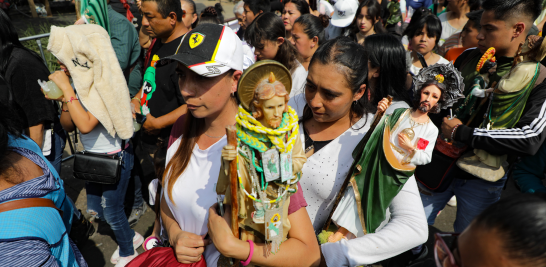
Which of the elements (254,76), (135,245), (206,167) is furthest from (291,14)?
(254,76)

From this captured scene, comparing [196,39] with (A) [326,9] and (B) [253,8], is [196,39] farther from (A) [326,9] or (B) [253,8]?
(A) [326,9]

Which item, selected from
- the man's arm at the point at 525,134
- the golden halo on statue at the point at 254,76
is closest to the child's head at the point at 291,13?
the man's arm at the point at 525,134

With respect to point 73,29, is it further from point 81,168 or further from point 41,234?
point 41,234

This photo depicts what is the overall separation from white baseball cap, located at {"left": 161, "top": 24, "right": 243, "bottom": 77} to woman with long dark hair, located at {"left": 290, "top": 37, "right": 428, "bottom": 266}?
0.55 metres

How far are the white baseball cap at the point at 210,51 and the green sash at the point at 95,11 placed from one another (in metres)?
2.50

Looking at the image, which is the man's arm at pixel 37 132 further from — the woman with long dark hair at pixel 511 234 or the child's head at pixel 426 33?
the child's head at pixel 426 33

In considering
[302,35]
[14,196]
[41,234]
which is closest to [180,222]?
[41,234]

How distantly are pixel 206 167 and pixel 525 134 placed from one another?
234 cm

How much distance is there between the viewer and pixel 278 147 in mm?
1222

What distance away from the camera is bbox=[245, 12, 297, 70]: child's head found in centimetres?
370

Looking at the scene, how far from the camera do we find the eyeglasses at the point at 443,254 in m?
0.97

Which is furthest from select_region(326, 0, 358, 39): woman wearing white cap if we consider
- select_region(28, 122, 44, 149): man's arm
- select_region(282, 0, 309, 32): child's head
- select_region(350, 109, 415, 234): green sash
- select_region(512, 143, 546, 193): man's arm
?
select_region(28, 122, 44, 149): man's arm

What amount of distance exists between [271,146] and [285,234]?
454 millimetres

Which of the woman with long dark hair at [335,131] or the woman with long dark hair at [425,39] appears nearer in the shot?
the woman with long dark hair at [335,131]
